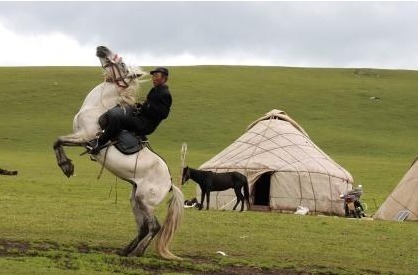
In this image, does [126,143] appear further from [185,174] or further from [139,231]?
[185,174]

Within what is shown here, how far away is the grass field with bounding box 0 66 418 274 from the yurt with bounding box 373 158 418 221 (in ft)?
6.60

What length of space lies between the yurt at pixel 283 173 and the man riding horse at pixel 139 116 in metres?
11.3

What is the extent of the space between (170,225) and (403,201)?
427 inches

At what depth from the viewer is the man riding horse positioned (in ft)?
33.1

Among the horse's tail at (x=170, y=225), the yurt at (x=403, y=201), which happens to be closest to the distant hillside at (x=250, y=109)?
the yurt at (x=403, y=201)

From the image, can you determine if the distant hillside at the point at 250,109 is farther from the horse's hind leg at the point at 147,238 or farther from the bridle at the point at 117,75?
the bridle at the point at 117,75

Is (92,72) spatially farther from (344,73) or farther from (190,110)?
(344,73)

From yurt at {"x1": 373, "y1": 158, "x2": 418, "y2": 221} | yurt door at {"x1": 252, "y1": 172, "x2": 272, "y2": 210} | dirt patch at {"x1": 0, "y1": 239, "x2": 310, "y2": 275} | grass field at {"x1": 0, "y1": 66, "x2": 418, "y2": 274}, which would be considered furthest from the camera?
yurt door at {"x1": 252, "y1": 172, "x2": 272, "y2": 210}

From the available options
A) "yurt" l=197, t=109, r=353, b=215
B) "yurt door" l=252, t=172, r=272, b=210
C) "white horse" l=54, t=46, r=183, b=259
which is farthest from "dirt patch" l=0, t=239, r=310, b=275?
"yurt door" l=252, t=172, r=272, b=210

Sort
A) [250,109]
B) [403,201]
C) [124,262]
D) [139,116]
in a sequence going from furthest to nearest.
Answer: [250,109], [403,201], [139,116], [124,262]

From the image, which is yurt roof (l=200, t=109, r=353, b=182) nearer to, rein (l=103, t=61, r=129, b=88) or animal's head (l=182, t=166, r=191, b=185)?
animal's head (l=182, t=166, r=191, b=185)

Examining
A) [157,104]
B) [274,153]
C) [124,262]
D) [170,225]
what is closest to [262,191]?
[274,153]

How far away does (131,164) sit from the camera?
10156 millimetres

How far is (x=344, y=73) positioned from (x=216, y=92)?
17.8 meters
